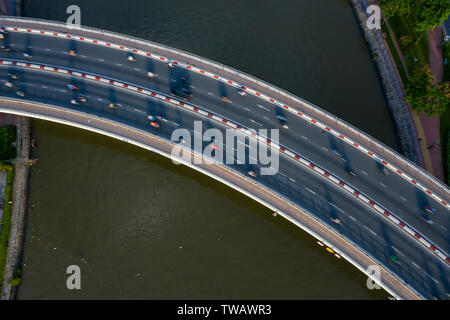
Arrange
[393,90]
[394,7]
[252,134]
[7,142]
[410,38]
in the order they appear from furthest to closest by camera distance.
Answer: [410,38], [393,90], [394,7], [7,142], [252,134]

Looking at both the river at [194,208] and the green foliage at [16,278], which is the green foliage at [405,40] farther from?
the green foliage at [16,278]

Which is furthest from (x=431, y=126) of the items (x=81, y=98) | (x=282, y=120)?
(x=81, y=98)

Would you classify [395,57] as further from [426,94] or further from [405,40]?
[426,94]

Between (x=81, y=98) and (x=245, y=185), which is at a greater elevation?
(x=81, y=98)

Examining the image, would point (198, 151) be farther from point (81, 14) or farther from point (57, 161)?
point (81, 14)

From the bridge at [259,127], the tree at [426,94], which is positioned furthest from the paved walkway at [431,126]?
the bridge at [259,127]

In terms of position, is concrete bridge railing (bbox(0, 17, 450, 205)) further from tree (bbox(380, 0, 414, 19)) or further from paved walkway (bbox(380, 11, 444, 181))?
tree (bbox(380, 0, 414, 19))
